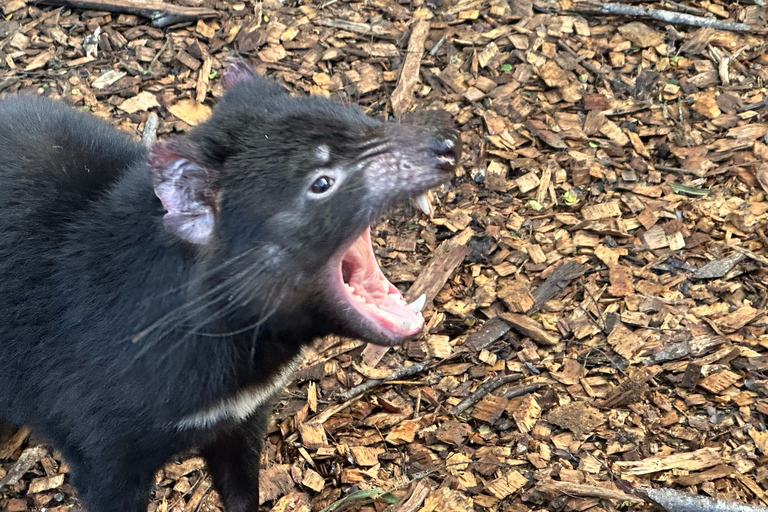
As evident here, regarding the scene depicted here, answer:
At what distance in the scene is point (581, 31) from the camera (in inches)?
197

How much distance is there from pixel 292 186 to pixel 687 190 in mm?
2546

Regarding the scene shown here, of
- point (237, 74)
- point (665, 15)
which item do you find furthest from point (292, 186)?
point (665, 15)

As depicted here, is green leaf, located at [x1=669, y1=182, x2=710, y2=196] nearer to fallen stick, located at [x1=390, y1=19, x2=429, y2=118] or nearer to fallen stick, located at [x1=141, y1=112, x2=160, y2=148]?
fallen stick, located at [x1=390, y1=19, x2=429, y2=118]

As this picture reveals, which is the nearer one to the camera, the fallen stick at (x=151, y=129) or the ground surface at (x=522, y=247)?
the ground surface at (x=522, y=247)

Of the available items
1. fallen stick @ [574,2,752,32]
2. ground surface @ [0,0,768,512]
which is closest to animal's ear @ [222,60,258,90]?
ground surface @ [0,0,768,512]

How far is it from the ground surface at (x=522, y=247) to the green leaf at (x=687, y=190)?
0.01 m

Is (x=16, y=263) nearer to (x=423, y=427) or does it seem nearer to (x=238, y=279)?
(x=238, y=279)

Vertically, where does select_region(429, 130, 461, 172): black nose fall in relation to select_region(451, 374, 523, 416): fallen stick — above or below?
above

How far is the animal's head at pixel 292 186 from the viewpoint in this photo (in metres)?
2.35

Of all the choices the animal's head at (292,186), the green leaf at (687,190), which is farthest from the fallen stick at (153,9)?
the animal's head at (292,186)

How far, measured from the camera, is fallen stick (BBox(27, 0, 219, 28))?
498 centimetres

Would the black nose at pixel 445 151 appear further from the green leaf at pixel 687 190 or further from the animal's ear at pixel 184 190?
the green leaf at pixel 687 190

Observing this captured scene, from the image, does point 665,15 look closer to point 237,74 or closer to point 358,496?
point 237,74

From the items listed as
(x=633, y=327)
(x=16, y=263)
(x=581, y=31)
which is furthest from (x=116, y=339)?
(x=581, y=31)
